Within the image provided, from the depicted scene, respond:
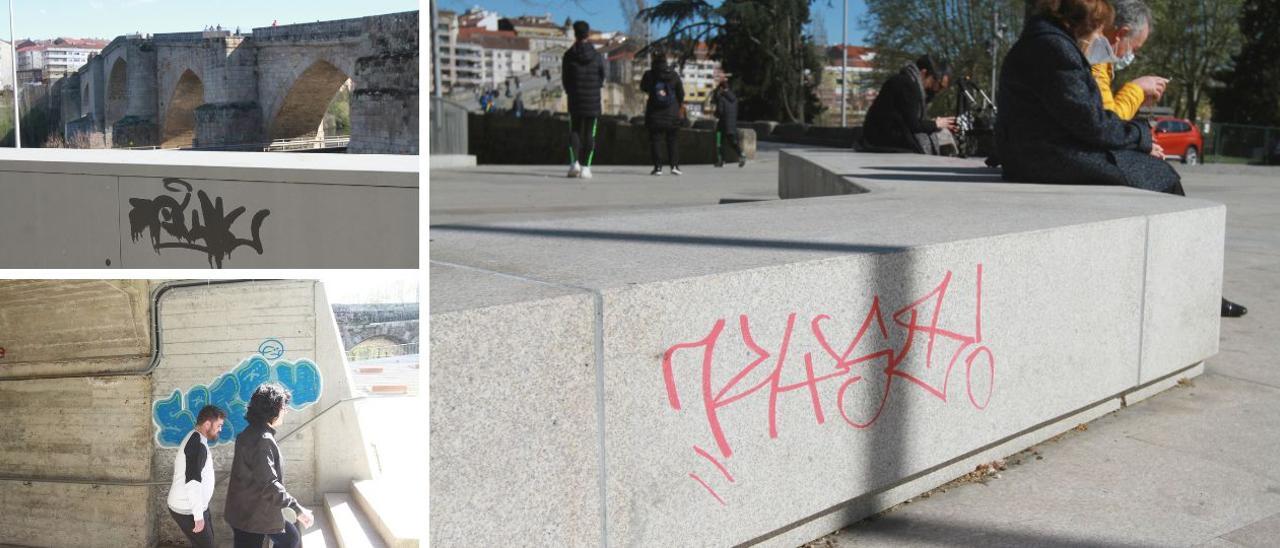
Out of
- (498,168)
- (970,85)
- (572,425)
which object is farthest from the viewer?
(498,168)

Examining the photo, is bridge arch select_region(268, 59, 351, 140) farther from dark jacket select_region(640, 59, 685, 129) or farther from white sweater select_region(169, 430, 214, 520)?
dark jacket select_region(640, 59, 685, 129)

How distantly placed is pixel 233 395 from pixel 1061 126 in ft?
16.7

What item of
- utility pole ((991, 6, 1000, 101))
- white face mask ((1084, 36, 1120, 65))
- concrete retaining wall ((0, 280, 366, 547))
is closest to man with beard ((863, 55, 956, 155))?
white face mask ((1084, 36, 1120, 65))

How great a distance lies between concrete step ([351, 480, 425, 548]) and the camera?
174cm

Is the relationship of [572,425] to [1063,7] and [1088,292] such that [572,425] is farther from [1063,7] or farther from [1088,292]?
[1063,7]

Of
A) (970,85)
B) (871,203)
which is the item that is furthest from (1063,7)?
(970,85)

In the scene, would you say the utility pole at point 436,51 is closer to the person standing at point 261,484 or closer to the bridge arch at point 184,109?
the bridge arch at point 184,109

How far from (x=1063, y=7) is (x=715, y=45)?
3328 centimetres

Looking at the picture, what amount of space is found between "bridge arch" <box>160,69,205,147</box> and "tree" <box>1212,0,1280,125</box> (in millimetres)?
53668

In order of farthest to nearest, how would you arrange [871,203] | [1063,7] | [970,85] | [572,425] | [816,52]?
[816,52]
[970,85]
[1063,7]
[871,203]
[572,425]

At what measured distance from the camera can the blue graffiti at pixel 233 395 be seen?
160cm

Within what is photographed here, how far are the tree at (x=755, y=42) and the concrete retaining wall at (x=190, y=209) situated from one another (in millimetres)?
31515

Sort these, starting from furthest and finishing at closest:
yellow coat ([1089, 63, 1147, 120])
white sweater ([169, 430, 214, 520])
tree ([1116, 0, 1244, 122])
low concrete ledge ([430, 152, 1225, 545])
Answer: tree ([1116, 0, 1244, 122]), yellow coat ([1089, 63, 1147, 120]), low concrete ledge ([430, 152, 1225, 545]), white sweater ([169, 430, 214, 520])

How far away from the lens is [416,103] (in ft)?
5.45
